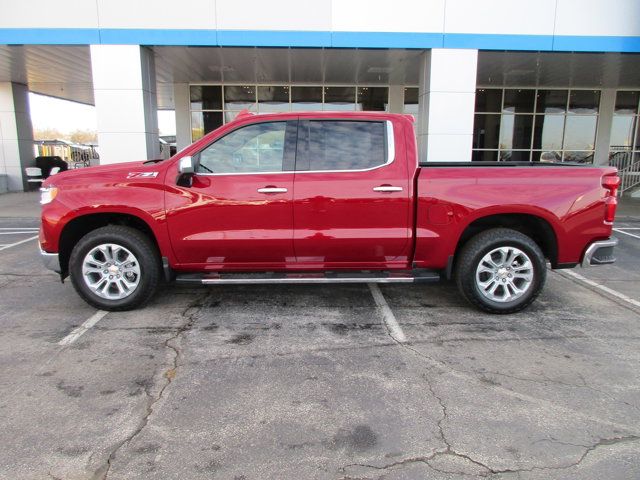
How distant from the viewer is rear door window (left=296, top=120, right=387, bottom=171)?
489 cm

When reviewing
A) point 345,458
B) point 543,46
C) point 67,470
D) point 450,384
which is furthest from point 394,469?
point 543,46

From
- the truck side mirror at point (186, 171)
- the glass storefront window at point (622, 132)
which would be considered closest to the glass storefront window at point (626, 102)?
the glass storefront window at point (622, 132)

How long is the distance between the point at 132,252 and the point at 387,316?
2678 mm

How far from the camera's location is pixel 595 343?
438 cm

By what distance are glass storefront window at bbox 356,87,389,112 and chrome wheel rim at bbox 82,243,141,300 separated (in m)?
14.5

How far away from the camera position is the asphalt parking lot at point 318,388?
2.74 m

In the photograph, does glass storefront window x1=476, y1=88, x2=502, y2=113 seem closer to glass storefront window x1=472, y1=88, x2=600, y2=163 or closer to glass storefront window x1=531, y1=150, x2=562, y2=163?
glass storefront window x1=472, y1=88, x2=600, y2=163

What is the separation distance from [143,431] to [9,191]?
60.9 ft

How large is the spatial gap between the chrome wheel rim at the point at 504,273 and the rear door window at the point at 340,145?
1.49 m

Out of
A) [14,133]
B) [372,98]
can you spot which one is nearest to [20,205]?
[14,133]

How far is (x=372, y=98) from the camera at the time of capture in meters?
18.1

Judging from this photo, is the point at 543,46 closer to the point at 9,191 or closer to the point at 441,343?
the point at 441,343

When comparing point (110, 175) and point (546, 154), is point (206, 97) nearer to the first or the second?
point (546, 154)

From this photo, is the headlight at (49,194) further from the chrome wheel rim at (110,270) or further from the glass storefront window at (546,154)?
the glass storefront window at (546,154)
